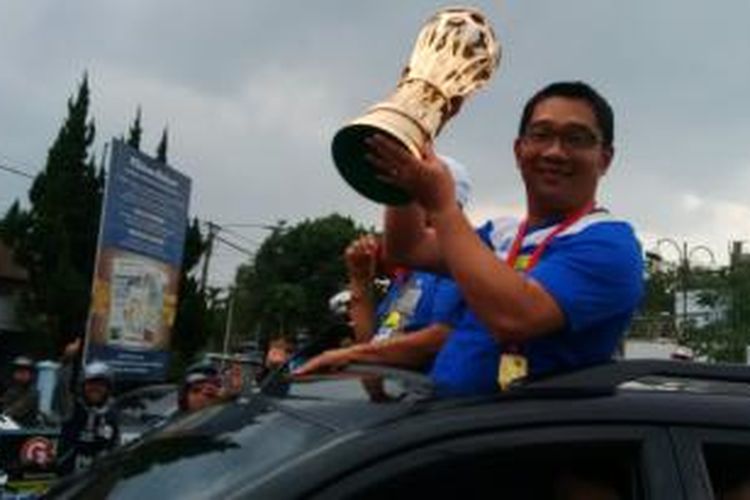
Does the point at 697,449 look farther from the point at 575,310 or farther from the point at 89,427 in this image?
the point at 89,427

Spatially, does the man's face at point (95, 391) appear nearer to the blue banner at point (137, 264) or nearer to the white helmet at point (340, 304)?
the blue banner at point (137, 264)

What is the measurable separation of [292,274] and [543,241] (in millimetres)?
54940

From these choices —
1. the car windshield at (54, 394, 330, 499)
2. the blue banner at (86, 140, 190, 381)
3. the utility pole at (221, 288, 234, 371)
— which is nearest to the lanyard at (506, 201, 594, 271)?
the car windshield at (54, 394, 330, 499)

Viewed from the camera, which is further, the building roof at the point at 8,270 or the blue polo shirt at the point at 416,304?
the building roof at the point at 8,270

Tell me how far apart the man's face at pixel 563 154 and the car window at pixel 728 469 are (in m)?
0.68

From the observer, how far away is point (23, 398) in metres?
13.1

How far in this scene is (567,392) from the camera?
8.13 feet

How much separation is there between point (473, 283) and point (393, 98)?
395 mm

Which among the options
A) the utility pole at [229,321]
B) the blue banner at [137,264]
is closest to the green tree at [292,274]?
the utility pole at [229,321]

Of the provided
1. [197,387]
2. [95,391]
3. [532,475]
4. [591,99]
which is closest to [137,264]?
[95,391]

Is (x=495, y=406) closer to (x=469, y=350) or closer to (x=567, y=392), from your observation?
(x=567, y=392)

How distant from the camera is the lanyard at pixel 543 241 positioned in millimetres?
2818

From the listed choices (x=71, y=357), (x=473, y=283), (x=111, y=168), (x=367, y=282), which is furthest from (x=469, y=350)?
(x=71, y=357)

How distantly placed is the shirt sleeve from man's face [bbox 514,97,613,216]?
0.17 meters
